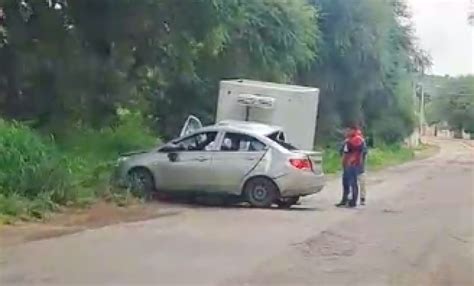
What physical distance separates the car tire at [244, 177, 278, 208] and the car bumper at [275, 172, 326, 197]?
6.6 inches

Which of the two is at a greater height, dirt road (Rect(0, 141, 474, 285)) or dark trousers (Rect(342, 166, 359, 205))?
dark trousers (Rect(342, 166, 359, 205))

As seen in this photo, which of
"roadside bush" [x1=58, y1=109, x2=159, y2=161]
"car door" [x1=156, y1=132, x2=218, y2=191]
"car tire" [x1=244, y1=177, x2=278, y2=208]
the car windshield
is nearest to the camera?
"car tire" [x1=244, y1=177, x2=278, y2=208]

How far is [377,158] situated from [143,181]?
31.7 meters

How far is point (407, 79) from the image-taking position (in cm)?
5294

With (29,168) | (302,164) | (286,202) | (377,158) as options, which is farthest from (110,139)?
(377,158)

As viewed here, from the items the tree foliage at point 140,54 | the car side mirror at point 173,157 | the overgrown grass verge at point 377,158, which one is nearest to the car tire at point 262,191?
the car side mirror at point 173,157

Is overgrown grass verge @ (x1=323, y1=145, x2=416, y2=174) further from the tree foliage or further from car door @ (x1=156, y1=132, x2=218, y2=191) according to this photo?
car door @ (x1=156, y1=132, x2=218, y2=191)

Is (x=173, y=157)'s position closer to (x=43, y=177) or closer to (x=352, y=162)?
(x=352, y=162)

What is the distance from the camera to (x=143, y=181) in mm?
19531

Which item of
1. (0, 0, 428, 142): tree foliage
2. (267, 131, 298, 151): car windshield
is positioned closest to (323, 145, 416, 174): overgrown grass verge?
(0, 0, 428, 142): tree foliage

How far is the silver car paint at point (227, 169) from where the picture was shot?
62.0 ft

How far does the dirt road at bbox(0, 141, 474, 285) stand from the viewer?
33.6ft

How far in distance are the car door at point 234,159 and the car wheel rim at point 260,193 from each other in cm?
31

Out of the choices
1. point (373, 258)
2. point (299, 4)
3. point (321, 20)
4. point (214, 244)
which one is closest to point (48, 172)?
point (214, 244)
